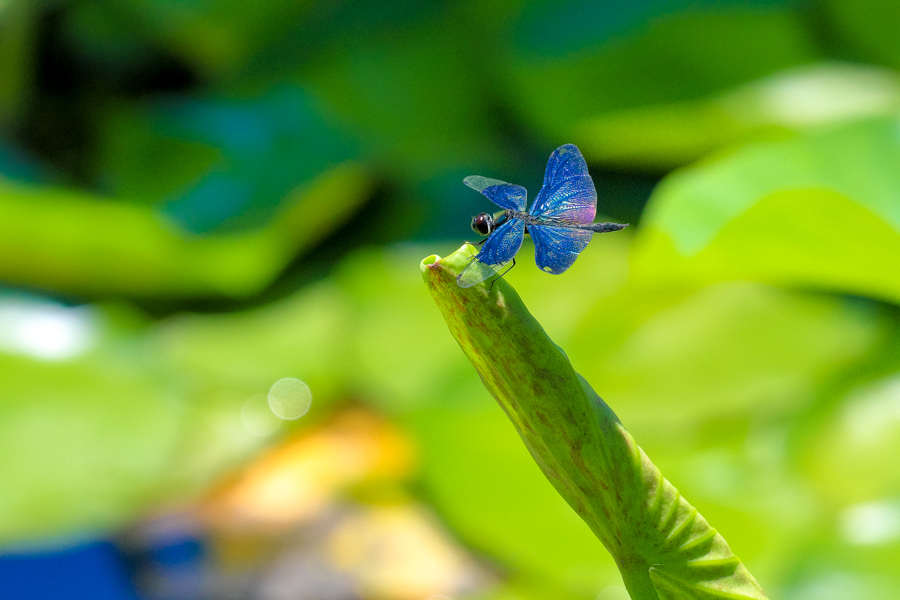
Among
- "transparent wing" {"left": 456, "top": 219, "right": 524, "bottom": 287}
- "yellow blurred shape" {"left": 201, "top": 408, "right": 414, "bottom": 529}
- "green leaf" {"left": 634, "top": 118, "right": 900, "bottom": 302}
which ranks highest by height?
"yellow blurred shape" {"left": 201, "top": 408, "right": 414, "bottom": 529}

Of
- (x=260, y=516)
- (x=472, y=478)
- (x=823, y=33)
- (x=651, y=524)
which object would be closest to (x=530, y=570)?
(x=472, y=478)

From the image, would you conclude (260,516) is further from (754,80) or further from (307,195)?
(754,80)

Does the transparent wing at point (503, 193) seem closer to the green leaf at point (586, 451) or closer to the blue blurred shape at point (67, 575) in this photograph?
the green leaf at point (586, 451)

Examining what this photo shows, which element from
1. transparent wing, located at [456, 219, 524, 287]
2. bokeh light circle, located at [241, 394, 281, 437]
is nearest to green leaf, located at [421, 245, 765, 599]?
transparent wing, located at [456, 219, 524, 287]

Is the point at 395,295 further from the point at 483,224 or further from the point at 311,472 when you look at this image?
the point at 483,224

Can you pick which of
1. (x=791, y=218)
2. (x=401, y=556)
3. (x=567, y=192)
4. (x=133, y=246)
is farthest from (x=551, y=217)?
(x=133, y=246)

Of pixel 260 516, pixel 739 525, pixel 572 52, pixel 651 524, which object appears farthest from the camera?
pixel 572 52

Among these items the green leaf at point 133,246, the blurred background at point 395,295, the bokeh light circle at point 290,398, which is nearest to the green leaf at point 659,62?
the blurred background at point 395,295

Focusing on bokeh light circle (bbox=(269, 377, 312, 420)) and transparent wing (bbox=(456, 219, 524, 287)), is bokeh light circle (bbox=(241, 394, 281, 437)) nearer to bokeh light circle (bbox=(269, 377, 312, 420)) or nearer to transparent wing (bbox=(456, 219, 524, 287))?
bokeh light circle (bbox=(269, 377, 312, 420))
